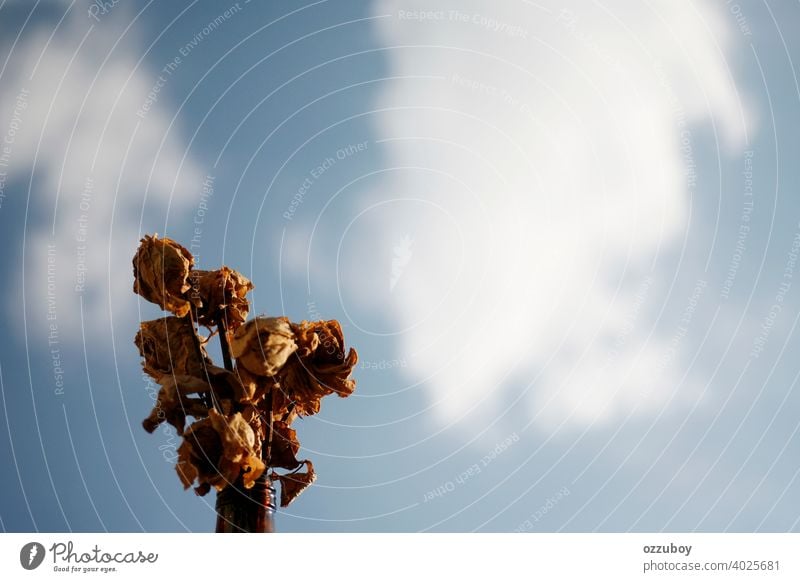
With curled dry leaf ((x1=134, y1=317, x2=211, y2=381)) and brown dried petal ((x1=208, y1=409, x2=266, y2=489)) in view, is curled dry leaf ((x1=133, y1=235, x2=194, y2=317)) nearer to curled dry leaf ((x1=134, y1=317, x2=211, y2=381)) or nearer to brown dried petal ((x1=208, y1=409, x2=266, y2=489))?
curled dry leaf ((x1=134, y1=317, x2=211, y2=381))

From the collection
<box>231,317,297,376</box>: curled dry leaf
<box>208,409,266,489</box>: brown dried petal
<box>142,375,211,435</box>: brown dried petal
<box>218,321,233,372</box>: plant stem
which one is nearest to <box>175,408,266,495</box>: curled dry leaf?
<box>208,409,266,489</box>: brown dried petal

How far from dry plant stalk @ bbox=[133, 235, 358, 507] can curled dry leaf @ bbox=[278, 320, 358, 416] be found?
0.01m

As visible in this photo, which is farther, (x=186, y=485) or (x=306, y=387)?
(x=306, y=387)

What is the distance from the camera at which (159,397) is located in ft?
26.1

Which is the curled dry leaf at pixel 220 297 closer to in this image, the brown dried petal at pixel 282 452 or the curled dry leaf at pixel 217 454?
the brown dried petal at pixel 282 452

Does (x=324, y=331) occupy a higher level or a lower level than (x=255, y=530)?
higher

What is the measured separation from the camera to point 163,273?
28.5ft

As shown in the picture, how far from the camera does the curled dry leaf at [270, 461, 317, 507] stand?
8.99m

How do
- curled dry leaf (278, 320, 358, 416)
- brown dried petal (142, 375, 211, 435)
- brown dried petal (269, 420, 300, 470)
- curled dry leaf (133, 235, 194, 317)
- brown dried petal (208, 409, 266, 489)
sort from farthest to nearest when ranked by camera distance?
Result: brown dried petal (269, 420, 300, 470) → curled dry leaf (278, 320, 358, 416) → curled dry leaf (133, 235, 194, 317) → brown dried petal (142, 375, 211, 435) → brown dried petal (208, 409, 266, 489)

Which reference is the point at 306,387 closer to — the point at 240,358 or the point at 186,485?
the point at 240,358

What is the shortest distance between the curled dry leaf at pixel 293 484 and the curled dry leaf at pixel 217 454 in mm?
1192
